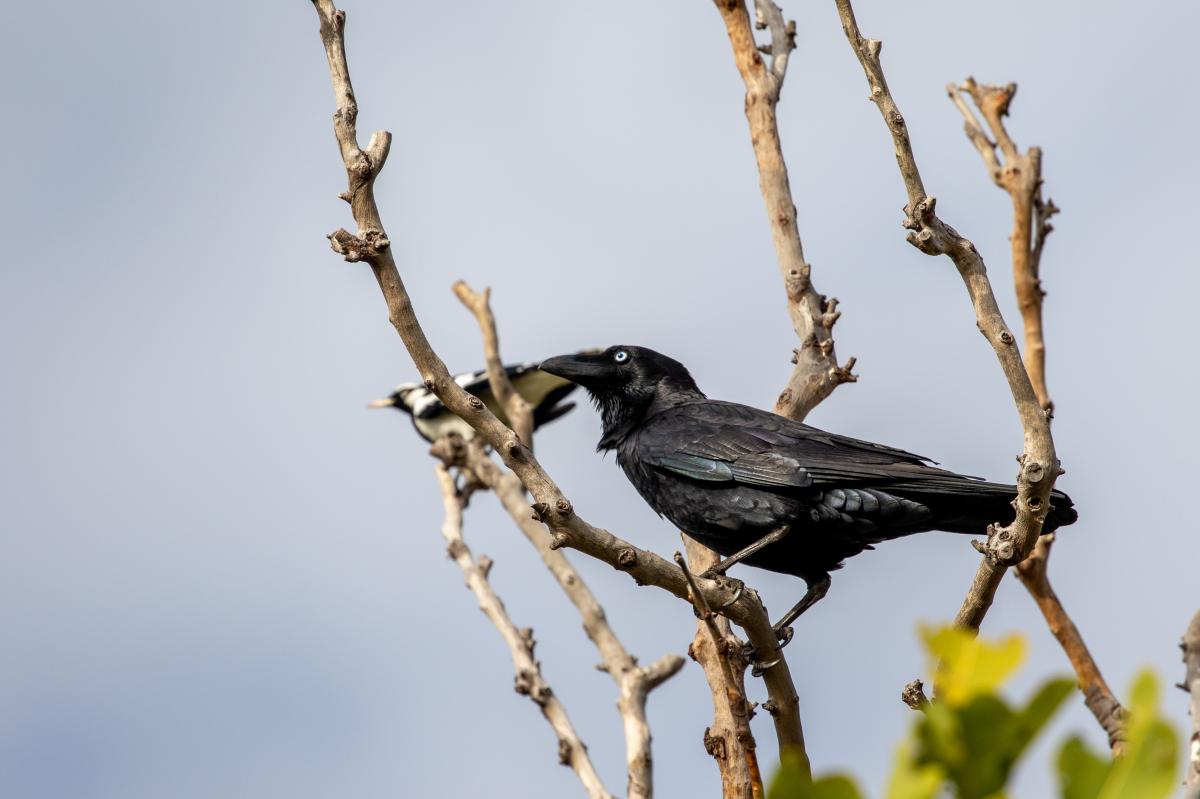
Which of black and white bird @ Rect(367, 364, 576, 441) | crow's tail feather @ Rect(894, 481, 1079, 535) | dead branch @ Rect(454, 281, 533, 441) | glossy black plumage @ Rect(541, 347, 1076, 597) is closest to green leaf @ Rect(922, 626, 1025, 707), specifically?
crow's tail feather @ Rect(894, 481, 1079, 535)

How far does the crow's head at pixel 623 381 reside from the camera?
8.11 meters

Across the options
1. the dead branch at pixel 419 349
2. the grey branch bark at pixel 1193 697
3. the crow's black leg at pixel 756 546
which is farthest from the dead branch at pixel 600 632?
the grey branch bark at pixel 1193 697

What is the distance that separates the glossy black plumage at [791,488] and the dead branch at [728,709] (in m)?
0.57

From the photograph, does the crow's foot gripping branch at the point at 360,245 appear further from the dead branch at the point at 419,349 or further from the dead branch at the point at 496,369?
the dead branch at the point at 496,369

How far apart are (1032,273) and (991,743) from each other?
6.98m

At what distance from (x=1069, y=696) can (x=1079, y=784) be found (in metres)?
0.15

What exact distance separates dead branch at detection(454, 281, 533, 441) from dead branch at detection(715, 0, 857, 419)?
6.53 feet

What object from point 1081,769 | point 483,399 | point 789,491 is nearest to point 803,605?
point 789,491

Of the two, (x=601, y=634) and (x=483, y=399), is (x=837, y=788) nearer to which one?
(x=601, y=634)

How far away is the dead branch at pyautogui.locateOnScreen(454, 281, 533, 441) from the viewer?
938 centimetres

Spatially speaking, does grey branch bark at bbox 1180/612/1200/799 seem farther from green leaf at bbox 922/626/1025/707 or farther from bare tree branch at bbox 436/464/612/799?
bare tree branch at bbox 436/464/612/799

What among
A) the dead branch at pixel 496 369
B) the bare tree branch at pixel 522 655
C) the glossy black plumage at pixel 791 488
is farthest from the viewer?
the dead branch at pixel 496 369

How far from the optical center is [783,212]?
8602 millimetres

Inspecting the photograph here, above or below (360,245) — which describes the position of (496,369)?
above
